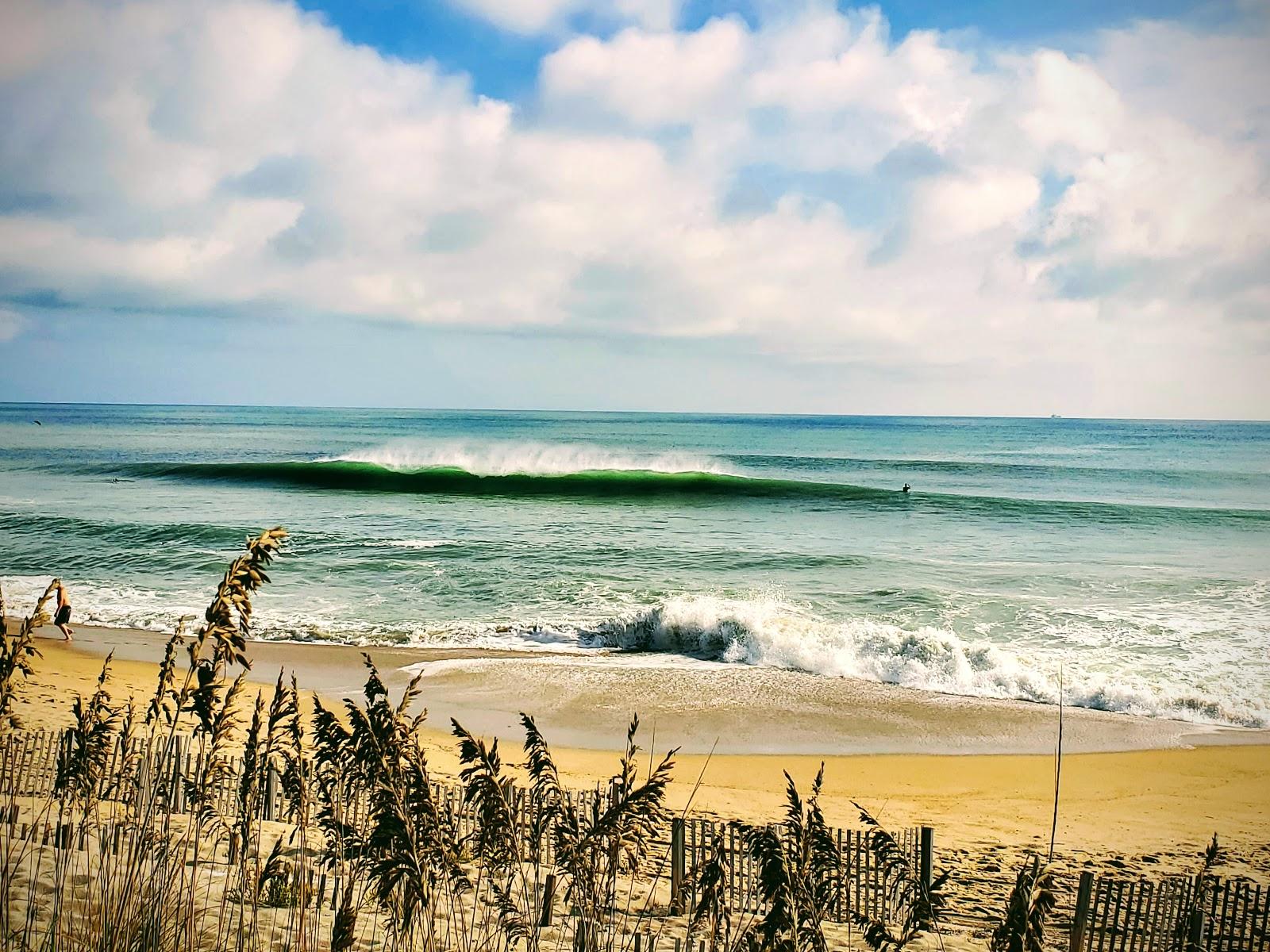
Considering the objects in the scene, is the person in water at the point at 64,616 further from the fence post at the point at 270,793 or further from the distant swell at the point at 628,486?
the distant swell at the point at 628,486

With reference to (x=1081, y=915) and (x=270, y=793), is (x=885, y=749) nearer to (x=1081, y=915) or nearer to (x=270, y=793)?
(x=1081, y=915)


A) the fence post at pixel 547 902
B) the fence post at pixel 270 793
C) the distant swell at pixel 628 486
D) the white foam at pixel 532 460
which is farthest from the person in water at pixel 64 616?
the white foam at pixel 532 460

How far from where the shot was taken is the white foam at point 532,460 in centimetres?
4844

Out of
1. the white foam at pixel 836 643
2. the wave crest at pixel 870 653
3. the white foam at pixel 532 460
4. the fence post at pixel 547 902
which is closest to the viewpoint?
the fence post at pixel 547 902

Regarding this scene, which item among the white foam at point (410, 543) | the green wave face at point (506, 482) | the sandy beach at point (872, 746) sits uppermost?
the green wave face at point (506, 482)

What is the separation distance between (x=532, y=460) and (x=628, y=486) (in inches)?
585

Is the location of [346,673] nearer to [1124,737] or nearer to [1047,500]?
[1124,737]

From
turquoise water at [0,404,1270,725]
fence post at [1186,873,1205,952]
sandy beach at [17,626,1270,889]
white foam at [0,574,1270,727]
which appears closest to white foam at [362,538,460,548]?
turquoise water at [0,404,1270,725]

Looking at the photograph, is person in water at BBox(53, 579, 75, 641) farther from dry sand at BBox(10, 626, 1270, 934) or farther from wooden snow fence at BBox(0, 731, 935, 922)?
wooden snow fence at BBox(0, 731, 935, 922)

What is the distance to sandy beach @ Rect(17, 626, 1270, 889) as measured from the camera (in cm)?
950

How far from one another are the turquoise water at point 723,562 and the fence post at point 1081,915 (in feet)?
21.2

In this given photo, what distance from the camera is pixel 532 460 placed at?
5612 centimetres

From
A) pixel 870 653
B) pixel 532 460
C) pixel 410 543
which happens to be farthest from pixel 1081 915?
pixel 532 460

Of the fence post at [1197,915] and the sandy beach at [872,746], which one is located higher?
the fence post at [1197,915]
